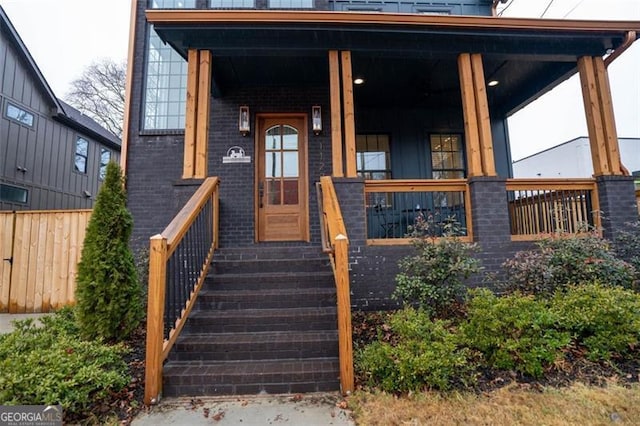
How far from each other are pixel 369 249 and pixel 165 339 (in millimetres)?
2425

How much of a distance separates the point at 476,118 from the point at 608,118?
193cm

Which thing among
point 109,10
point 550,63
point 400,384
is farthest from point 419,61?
point 109,10

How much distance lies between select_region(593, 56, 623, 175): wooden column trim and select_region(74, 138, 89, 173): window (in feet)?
38.4

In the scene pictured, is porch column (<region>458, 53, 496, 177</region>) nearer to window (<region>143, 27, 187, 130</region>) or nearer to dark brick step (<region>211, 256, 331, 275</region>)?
dark brick step (<region>211, 256, 331, 275</region>)

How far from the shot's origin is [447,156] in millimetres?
6773

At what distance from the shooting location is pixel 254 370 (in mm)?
2662

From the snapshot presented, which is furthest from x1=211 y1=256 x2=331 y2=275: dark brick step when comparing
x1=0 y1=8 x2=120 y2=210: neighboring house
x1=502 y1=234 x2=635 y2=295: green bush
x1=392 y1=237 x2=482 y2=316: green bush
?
x1=0 y1=8 x2=120 y2=210: neighboring house

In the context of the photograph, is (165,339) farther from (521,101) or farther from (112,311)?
(521,101)

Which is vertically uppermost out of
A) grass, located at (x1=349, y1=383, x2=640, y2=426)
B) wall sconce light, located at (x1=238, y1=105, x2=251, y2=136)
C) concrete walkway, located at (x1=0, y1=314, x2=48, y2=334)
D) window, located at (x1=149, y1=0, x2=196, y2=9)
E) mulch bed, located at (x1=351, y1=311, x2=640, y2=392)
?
window, located at (x1=149, y1=0, x2=196, y2=9)

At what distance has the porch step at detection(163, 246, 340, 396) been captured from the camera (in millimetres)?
2598

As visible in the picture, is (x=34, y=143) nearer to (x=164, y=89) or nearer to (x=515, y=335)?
(x=164, y=89)

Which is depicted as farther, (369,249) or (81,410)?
(369,249)

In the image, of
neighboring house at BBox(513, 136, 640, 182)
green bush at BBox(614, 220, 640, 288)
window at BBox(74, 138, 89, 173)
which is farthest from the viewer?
neighboring house at BBox(513, 136, 640, 182)

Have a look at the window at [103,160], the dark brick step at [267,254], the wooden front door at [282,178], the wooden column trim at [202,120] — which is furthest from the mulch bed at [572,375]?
the window at [103,160]
